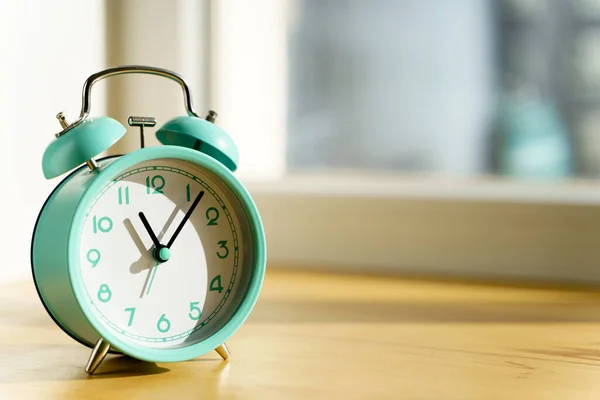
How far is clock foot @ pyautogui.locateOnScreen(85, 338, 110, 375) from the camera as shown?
2.85ft

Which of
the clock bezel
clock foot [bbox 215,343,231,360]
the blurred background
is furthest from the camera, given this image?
the blurred background

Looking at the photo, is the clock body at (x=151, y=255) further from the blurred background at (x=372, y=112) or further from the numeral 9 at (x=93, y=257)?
the blurred background at (x=372, y=112)

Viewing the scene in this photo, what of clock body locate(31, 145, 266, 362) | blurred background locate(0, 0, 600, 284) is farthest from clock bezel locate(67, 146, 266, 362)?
blurred background locate(0, 0, 600, 284)

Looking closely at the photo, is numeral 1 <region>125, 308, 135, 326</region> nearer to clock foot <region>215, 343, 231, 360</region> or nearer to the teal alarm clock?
the teal alarm clock

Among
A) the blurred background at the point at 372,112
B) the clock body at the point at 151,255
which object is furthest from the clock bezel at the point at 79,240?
the blurred background at the point at 372,112

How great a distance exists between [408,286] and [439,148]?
40 centimetres

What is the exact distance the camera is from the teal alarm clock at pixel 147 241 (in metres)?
0.85

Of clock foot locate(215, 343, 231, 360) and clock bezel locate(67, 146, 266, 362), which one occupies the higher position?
clock bezel locate(67, 146, 266, 362)

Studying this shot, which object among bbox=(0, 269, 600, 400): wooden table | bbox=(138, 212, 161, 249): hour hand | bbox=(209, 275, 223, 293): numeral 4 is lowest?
bbox=(0, 269, 600, 400): wooden table

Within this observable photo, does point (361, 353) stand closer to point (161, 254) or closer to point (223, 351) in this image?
point (223, 351)

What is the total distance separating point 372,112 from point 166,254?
3.26 feet

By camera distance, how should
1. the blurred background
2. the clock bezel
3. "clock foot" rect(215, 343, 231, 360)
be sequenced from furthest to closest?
the blurred background, "clock foot" rect(215, 343, 231, 360), the clock bezel

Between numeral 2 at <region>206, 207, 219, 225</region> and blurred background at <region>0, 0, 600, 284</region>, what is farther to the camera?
blurred background at <region>0, 0, 600, 284</region>

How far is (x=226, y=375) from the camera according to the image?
0.90 m
